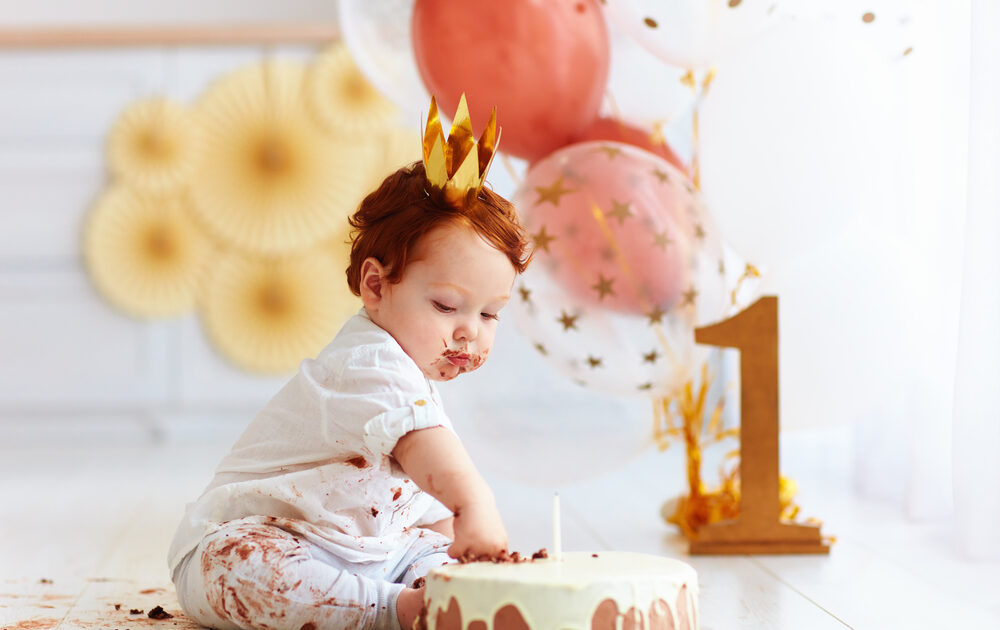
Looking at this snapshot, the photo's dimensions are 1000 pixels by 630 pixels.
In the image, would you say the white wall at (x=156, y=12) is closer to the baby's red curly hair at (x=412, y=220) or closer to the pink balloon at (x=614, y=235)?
the pink balloon at (x=614, y=235)

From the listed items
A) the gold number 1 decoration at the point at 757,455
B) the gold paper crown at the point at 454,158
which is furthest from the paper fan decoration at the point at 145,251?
the gold paper crown at the point at 454,158

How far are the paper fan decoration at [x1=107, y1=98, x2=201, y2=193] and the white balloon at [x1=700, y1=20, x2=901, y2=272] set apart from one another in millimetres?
2027

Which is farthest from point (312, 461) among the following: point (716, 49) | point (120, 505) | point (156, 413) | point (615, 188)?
point (156, 413)

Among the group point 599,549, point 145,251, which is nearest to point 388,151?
point 145,251

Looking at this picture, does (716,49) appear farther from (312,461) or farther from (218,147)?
(218,147)

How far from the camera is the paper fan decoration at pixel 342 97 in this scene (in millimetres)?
2947

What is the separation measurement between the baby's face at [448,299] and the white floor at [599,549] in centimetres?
32

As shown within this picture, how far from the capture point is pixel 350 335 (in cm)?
85

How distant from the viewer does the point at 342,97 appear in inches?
116

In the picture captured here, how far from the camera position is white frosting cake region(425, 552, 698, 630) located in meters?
0.66

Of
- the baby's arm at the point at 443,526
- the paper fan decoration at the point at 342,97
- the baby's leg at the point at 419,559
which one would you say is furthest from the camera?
the paper fan decoration at the point at 342,97

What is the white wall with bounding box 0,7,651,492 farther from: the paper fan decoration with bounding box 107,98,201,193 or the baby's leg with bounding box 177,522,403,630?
the baby's leg with bounding box 177,522,403,630

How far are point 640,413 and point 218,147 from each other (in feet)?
6.37

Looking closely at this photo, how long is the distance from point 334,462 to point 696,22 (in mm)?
718
